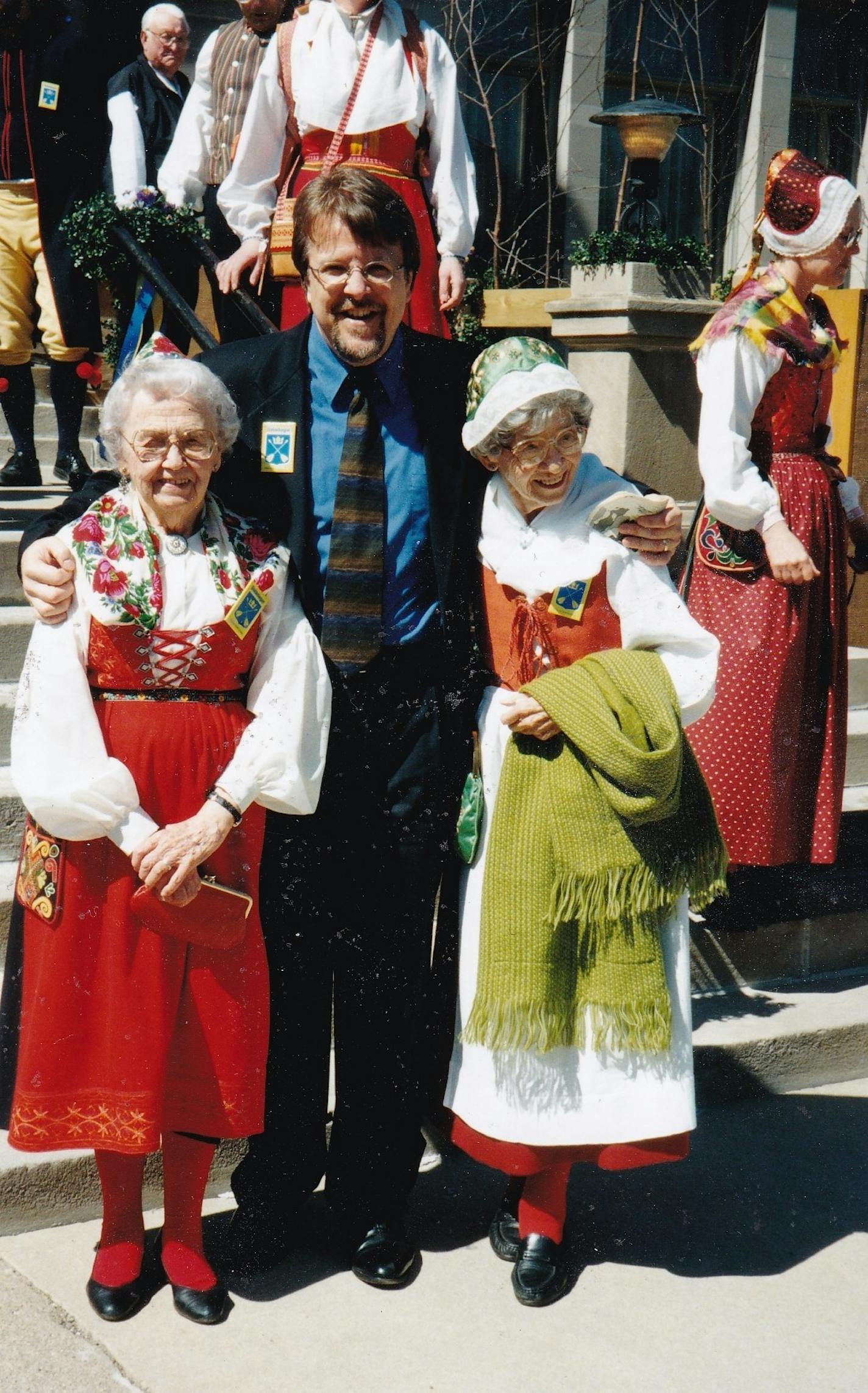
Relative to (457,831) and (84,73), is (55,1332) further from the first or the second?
(84,73)

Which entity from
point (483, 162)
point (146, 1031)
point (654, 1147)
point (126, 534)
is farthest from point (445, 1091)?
point (483, 162)

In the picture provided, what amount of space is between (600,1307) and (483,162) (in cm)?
903

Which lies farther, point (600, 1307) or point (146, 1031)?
point (600, 1307)

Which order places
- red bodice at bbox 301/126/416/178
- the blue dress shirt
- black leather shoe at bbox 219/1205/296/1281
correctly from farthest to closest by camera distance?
1. red bodice at bbox 301/126/416/178
2. black leather shoe at bbox 219/1205/296/1281
3. the blue dress shirt

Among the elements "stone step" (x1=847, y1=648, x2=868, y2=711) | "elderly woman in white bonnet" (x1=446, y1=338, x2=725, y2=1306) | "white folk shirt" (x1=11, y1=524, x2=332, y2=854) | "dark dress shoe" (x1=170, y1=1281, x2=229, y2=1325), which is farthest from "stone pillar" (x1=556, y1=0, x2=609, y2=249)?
"dark dress shoe" (x1=170, y1=1281, x2=229, y2=1325)

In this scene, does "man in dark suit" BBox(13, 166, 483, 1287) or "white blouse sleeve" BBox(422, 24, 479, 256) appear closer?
"man in dark suit" BBox(13, 166, 483, 1287)

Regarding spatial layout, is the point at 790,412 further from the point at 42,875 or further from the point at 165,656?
the point at 42,875

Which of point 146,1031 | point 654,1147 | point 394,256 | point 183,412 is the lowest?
point 654,1147

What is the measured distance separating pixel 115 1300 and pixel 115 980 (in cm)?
62

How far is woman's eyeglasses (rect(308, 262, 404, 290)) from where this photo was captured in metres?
2.79

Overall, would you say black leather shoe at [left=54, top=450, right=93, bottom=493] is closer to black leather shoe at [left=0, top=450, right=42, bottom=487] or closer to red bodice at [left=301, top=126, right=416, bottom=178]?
black leather shoe at [left=0, top=450, right=42, bottom=487]

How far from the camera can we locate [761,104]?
1123 cm

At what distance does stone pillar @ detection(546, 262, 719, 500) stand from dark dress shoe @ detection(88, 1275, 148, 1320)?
3315 mm

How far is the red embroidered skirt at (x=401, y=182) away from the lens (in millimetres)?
4195
